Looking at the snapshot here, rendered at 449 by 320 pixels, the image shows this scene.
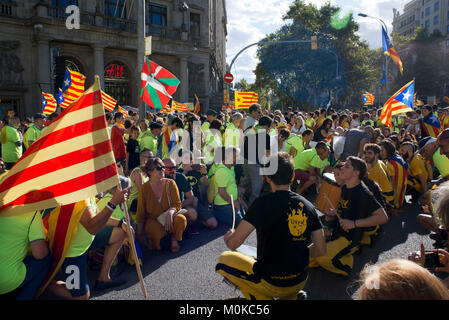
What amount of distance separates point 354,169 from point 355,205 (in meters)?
→ 0.43

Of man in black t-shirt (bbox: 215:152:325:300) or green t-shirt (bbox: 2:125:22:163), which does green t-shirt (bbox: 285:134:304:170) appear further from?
green t-shirt (bbox: 2:125:22:163)

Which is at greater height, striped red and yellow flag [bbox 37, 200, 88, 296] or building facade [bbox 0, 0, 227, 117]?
building facade [bbox 0, 0, 227, 117]

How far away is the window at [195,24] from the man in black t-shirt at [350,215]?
3112 centimetres

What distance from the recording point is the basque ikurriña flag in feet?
25.5

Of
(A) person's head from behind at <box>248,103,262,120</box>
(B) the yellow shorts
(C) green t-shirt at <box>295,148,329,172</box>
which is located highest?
(A) person's head from behind at <box>248,103,262,120</box>

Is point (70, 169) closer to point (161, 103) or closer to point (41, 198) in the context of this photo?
point (41, 198)

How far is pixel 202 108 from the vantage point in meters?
32.5

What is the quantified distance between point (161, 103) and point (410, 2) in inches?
3760

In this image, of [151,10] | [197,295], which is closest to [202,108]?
[151,10]

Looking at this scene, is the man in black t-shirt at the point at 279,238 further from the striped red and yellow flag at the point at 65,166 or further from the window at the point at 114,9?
the window at the point at 114,9

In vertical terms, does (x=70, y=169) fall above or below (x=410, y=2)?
below

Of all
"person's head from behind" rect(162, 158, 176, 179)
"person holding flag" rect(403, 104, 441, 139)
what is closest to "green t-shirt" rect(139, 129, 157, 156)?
"person's head from behind" rect(162, 158, 176, 179)

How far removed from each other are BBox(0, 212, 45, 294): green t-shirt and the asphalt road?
1.12m
